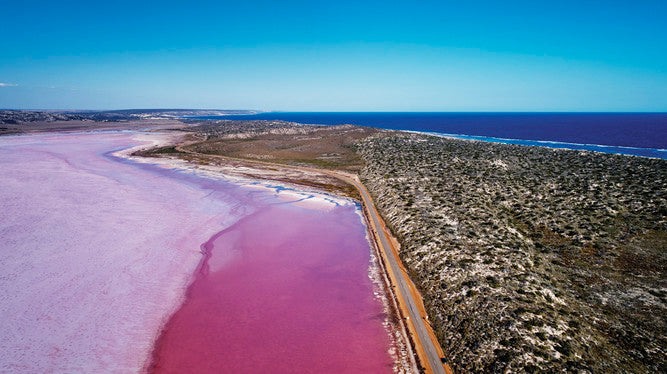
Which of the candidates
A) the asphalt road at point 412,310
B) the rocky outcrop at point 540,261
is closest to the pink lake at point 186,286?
the asphalt road at point 412,310

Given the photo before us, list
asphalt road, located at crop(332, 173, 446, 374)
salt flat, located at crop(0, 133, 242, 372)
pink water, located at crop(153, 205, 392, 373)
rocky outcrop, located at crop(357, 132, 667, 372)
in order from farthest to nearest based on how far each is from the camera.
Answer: salt flat, located at crop(0, 133, 242, 372)
pink water, located at crop(153, 205, 392, 373)
asphalt road, located at crop(332, 173, 446, 374)
rocky outcrop, located at crop(357, 132, 667, 372)

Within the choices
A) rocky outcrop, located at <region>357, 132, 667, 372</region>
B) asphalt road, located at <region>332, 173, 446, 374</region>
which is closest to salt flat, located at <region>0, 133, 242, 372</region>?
asphalt road, located at <region>332, 173, 446, 374</region>

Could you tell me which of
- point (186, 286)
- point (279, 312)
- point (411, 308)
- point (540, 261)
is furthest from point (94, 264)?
point (540, 261)

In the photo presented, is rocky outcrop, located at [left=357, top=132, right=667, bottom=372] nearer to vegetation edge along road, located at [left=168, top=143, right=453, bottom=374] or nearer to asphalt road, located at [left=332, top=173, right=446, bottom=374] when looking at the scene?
vegetation edge along road, located at [left=168, top=143, right=453, bottom=374]

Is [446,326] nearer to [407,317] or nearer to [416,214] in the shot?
[407,317]

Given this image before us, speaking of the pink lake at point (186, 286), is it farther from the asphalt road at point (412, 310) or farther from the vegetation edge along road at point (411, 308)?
the asphalt road at point (412, 310)

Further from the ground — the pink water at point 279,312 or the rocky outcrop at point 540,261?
the rocky outcrop at point 540,261

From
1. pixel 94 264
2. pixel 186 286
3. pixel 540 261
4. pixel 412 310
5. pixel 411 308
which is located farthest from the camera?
pixel 94 264

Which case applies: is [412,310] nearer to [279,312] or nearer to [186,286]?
[279,312]

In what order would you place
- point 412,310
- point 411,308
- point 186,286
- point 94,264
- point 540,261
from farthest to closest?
point 94,264, point 540,261, point 186,286, point 411,308, point 412,310
